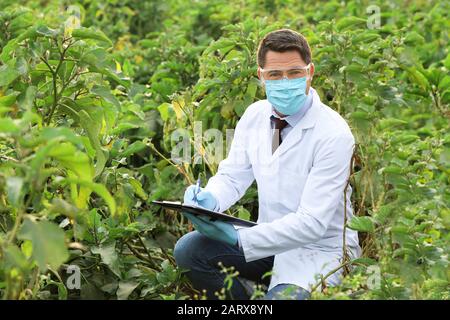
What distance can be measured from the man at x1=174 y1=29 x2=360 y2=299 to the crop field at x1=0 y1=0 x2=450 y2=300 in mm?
91

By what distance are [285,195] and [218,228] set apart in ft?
1.01

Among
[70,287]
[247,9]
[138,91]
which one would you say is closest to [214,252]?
[70,287]

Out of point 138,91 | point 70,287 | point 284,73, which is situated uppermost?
point 284,73

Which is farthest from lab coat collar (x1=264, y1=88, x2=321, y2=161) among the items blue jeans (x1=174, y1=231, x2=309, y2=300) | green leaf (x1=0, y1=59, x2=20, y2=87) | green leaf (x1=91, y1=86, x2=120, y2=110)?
green leaf (x1=0, y1=59, x2=20, y2=87)

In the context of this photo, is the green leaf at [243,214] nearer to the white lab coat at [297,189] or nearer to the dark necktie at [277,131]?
the white lab coat at [297,189]

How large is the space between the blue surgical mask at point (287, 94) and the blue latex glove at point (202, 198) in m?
0.40

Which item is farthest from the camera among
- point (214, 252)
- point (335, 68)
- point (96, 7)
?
point (96, 7)

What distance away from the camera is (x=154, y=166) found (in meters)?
4.58

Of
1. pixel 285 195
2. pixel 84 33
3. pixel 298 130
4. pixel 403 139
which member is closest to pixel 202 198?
pixel 285 195

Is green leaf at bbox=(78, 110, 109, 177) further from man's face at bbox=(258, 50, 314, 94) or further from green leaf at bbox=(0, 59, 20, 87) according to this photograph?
man's face at bbox=(258, 50, 314, 94)

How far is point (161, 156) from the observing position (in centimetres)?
424

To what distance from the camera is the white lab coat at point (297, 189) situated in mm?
3322
